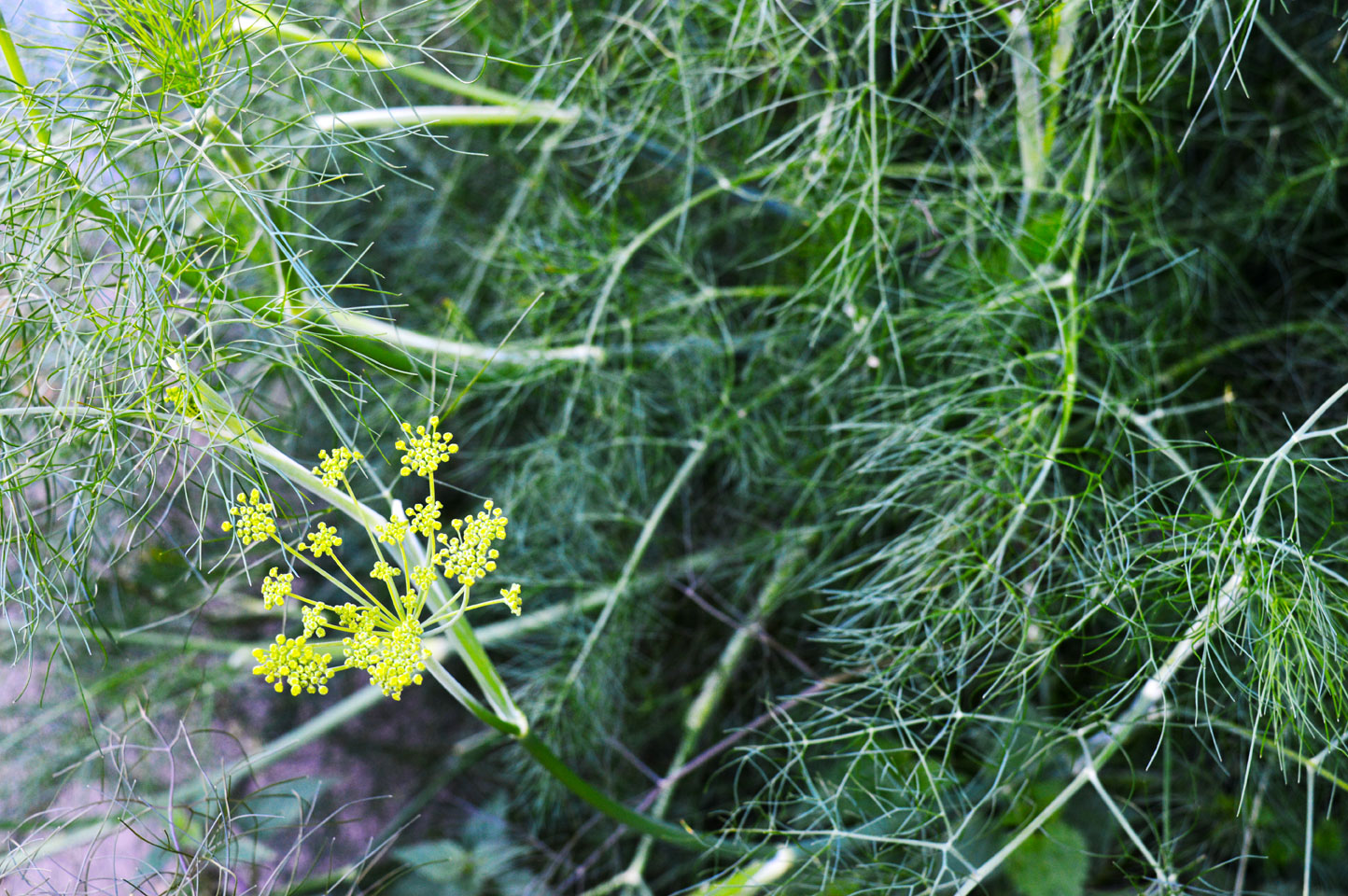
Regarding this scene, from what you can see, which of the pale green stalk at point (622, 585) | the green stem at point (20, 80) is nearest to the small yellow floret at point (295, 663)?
the green stem at point (20, 80)

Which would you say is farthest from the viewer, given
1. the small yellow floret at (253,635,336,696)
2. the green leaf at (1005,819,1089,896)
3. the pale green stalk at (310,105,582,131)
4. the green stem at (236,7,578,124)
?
the green leaf at (1005,819,1089,896)

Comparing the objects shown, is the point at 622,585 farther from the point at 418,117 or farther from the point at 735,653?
the point at 418,117

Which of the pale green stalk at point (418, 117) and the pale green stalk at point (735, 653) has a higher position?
the pale green stalk at point (418, 117)

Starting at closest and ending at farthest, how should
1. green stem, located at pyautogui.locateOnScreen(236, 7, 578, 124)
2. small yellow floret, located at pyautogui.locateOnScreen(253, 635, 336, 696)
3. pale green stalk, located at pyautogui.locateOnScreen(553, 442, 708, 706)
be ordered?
small yellow floret, located at pyautogui.locateOnScreen(253, 635, 336, 696) < green stem, located at pyautogui.locateOnScreen(236, 7, 578, 124) < pale green stalk, located at pyautogui.locateOnScreen(553, 442, 708, 706)

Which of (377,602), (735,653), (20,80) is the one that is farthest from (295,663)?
(735,653)

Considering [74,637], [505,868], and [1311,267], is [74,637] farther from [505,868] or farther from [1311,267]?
[1311,267]

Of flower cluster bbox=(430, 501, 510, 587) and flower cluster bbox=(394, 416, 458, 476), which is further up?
flower cluster bbox=(394, 416, 458, 476)

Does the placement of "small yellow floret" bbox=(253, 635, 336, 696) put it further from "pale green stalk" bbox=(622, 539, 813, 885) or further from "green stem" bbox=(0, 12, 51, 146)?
"pale green stalk" bbox=(622, 539, 813, 885)

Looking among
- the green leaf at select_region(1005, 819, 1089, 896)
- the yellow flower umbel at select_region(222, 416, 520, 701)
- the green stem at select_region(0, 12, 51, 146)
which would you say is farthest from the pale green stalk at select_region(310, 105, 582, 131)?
the green leaf at select_region(1005, 819, 1089, 896)

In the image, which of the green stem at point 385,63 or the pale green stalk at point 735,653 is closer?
the green stem at point 385,63

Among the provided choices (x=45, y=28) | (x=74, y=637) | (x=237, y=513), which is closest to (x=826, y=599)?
(x=237, y=513)

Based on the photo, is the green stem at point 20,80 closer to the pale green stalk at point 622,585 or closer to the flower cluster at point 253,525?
the flower cluster at point 253,525

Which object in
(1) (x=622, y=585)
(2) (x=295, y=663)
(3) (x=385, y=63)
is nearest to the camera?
(2) (x=295, y=663)

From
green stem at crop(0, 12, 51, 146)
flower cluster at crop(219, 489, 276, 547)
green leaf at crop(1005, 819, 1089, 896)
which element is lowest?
green leaf at crop(1005, 819, 1089, 896)
